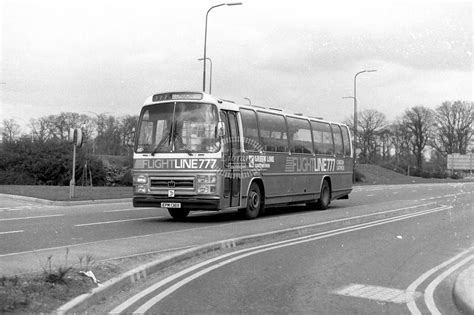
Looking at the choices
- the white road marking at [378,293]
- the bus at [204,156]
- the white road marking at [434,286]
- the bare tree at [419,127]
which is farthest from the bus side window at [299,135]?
the bare tree at [419,127]

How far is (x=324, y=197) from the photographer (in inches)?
825

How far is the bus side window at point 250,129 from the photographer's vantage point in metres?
15.8

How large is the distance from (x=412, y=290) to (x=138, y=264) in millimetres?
3864

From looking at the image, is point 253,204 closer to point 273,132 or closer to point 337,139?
point 273,132

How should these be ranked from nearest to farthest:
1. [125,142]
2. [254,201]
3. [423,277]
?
[423,277], [254,201], [125,142]

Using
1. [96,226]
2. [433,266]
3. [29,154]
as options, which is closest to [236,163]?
[96,226]

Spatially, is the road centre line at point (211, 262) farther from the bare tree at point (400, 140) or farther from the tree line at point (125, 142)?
the bare tree at point (400, 140)

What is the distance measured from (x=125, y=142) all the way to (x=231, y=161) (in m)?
55.7

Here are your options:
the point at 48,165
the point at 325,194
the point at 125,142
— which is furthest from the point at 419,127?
the point at 325,194

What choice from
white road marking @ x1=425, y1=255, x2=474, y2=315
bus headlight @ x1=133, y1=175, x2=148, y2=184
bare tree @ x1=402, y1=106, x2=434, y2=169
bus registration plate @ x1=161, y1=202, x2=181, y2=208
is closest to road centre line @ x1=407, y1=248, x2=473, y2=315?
white road marking @ x1=425, y1=255, x2=474, y2=315

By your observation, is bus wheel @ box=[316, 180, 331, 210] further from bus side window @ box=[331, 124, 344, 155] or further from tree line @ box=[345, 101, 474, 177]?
tree line @ box=[345, 101, 474, 177]

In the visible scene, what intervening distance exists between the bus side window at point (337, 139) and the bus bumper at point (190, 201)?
29.2 feet

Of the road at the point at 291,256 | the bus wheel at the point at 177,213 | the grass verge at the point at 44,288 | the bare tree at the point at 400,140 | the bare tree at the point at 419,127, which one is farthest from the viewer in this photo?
the bare tree at the point at 400,140

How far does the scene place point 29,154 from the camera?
131ft
